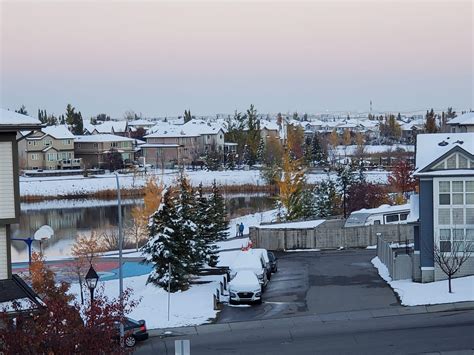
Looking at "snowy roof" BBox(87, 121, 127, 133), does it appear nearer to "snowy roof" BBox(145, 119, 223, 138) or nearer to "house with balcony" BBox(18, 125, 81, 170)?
"snowy roof" BBox(145, 119, 223, 138)

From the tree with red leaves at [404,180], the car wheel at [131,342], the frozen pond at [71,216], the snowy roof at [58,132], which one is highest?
the snowy roof at [58,132]

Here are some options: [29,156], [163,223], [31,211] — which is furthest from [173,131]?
[163,223]

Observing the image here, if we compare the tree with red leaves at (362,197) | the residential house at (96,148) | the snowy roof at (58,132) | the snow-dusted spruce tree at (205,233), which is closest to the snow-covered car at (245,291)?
the snow-dusted spruce tree at (205,233)

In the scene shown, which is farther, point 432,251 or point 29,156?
point 29,156

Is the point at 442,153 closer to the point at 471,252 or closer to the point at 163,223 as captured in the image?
the point at 471,252

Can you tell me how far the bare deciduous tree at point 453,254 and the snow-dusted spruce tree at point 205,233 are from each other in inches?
399

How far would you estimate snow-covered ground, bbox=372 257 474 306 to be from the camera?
2742cm

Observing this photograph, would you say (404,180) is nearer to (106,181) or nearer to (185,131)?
(106,181)

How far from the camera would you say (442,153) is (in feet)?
99.6

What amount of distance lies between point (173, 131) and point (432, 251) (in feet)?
325

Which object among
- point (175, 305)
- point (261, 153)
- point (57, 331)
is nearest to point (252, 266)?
point (175, 305)

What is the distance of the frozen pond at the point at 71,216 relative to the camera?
52.6 meters

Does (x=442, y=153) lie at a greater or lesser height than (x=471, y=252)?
greater

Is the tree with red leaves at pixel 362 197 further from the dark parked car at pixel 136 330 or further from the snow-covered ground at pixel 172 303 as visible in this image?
the dark parked car at pixel 136 330
